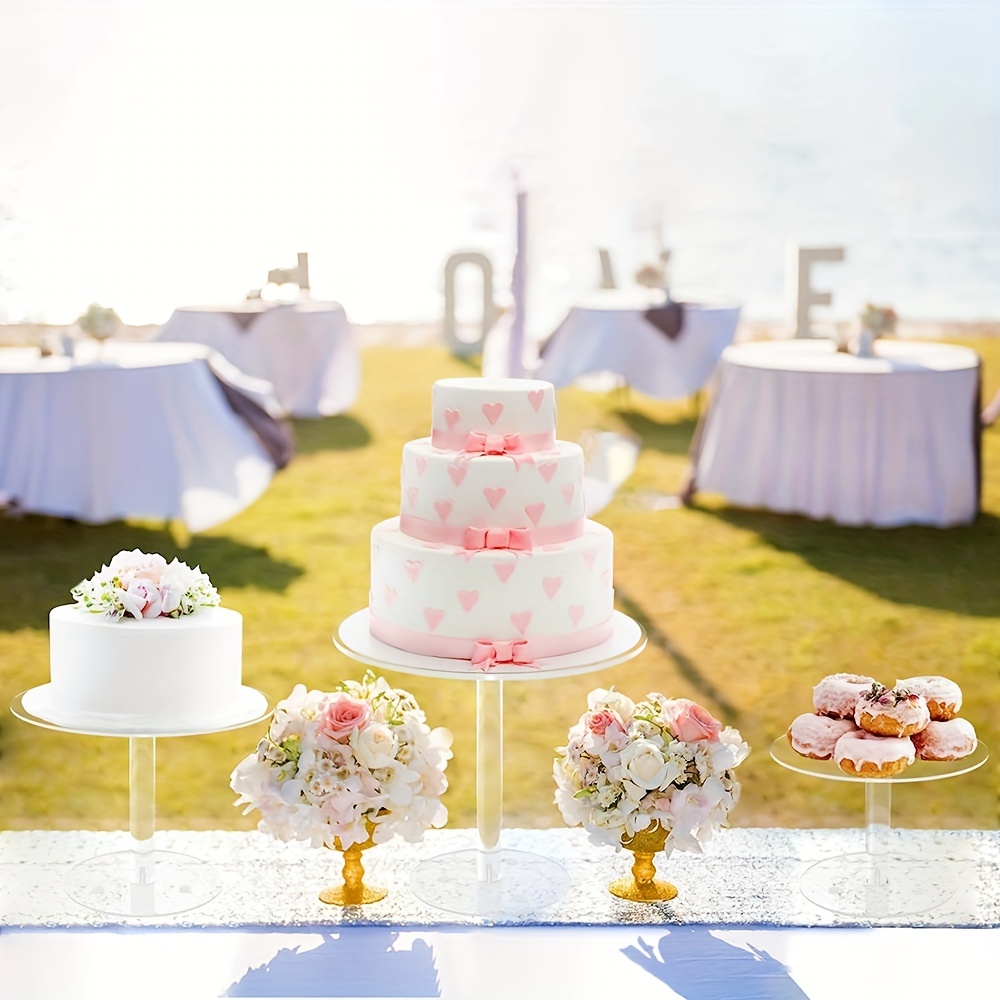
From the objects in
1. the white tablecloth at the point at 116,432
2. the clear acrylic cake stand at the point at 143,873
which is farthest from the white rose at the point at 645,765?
the white tablecloth at the point at 116,432

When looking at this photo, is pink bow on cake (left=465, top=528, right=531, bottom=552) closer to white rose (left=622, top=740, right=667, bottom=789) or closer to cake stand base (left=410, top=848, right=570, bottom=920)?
white rose (left=622, top=740, right=667, bottom=789)

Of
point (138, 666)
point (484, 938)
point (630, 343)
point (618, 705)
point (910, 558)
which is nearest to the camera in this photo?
point (138, 666)

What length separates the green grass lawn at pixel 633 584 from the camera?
4.54 m

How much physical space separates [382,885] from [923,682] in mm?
1339

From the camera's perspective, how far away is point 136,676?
10.2 ft

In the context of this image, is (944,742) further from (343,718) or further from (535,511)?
(343,718)

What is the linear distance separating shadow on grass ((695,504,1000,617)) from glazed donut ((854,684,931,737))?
1.45m

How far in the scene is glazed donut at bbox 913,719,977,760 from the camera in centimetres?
328

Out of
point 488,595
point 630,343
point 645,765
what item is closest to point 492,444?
point 488,595

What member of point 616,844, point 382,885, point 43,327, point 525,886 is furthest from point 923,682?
point 43,327

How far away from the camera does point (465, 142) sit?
14.8 feet

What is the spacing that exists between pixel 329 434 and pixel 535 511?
1716mm

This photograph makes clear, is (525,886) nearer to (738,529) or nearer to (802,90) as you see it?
(738,529)

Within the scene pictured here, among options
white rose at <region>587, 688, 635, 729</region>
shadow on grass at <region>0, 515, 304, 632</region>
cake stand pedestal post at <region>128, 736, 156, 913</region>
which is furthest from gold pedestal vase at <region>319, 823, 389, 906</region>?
shadow on grass at <region>0, 515, 304, 632</region>
